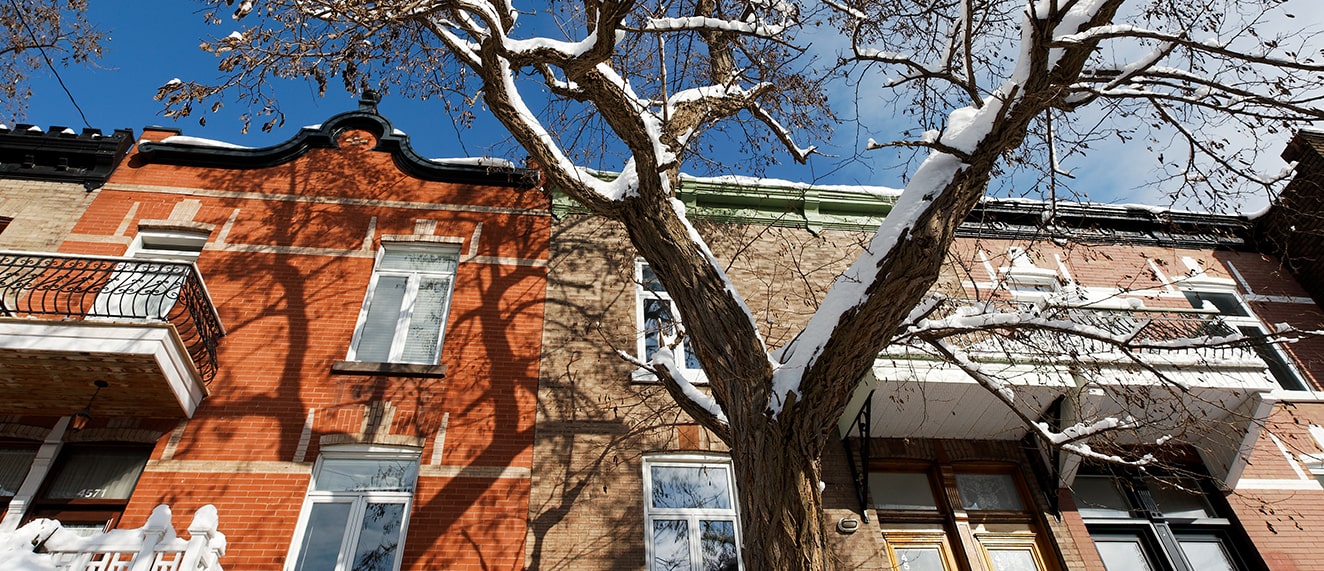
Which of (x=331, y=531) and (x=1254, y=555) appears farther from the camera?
(x=1254, y=555)

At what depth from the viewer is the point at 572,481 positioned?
864 cm

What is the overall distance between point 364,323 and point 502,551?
364 cm

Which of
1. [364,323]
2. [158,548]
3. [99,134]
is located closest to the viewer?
[158,548]

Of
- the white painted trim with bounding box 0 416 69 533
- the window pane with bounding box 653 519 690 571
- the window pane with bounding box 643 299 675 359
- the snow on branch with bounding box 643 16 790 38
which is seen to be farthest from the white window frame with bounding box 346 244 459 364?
the snow on branch with bounding box 643 16 790 38

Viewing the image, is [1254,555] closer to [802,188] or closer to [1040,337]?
[1040,337]

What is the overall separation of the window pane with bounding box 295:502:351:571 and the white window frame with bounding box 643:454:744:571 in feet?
10.3

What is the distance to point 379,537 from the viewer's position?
812cm

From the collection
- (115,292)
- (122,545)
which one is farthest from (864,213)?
(122,545)

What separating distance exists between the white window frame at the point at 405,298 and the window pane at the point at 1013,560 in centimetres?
693

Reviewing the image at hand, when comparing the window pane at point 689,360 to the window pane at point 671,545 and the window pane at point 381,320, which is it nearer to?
the window pane at point 671,545

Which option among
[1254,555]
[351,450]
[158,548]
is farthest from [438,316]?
[1254,555]

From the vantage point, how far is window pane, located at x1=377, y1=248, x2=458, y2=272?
10.8m

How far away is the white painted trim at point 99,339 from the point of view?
7.54 meters

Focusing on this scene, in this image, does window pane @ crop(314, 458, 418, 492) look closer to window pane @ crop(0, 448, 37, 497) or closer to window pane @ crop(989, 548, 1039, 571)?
window pane @ crop(0, 448, 37, 497)
